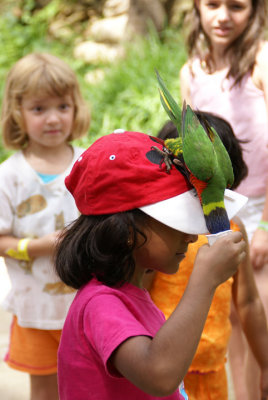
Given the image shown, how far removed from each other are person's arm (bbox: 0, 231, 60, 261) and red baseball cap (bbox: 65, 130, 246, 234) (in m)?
0.99

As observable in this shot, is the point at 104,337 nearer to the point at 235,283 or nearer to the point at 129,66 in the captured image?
the point at 235,283

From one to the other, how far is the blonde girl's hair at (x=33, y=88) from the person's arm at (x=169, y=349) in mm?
1604

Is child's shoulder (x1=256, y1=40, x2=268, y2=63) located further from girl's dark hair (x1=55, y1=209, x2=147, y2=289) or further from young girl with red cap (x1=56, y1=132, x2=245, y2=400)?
girl's dark hair (x1=55, y1=209, x2=147, y2=289)

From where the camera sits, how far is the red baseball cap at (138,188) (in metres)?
1.37

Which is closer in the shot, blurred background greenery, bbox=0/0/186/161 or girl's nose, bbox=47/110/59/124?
girl's nose, bbox=47/110/59/124

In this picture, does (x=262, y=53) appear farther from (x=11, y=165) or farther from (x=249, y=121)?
(x=11, y=165)

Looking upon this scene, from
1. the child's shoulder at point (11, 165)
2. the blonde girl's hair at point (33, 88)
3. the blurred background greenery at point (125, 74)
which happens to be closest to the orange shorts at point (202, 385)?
the child's shoulder at point (11, 165)

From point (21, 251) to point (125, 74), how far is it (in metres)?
4.47

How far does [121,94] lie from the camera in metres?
6.35

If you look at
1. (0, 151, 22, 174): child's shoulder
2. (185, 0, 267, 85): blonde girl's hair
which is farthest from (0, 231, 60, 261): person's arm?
(185, 0, 267, 85): blonde girl's hair

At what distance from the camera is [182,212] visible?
1370 mm

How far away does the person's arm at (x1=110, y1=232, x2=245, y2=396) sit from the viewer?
1.19 m

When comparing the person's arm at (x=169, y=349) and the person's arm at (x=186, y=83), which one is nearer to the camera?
the person's arm at (x=169, y=349)

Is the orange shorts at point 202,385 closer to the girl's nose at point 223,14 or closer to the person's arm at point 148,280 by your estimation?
the person's arm at point 148,280
